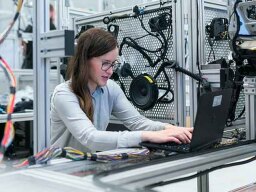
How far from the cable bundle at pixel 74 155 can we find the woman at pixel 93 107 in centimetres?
10

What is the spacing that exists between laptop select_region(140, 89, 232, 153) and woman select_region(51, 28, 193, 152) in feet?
0.20

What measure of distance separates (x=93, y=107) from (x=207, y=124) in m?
0.58

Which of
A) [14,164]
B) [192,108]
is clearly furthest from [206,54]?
[14,164]

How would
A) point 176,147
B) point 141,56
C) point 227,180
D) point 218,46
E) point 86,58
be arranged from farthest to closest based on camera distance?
1. point 227,180
2. point 141,56
3. point 218,46
4. point 86,58
5. point 176,147

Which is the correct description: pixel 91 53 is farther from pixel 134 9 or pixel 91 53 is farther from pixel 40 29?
pixel 134 9

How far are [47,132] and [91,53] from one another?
1.83 ft

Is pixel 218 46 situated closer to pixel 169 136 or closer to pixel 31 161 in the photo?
pixel 169 136

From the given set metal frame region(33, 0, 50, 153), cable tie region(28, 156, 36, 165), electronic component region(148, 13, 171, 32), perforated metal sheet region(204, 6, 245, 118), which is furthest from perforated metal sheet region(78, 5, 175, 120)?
cable tie region(28, 156, 36, 165)

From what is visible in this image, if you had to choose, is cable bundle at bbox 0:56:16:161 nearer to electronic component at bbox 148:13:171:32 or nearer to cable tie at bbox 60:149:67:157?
cable tie at bbox 60:149:67:157

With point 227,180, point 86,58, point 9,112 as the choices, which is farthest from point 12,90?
point 227,180

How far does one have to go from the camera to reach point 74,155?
905mm

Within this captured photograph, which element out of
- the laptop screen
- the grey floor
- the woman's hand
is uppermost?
the laptop screen

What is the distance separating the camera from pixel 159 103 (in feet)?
6.15

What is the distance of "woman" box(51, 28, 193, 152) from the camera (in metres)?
1.14
